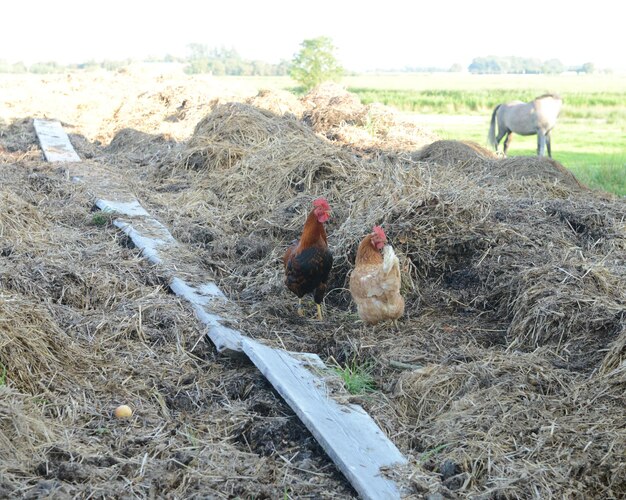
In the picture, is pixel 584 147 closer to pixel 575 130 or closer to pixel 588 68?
pixel 575 130

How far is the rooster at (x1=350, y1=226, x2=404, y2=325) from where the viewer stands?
4958mm

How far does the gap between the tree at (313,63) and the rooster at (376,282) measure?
2755cm

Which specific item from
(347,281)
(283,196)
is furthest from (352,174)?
(347,281)

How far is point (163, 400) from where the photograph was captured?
3.92m

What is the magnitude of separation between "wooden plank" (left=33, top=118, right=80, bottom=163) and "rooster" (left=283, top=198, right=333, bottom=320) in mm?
6632

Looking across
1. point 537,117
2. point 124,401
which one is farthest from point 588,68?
point 124,401

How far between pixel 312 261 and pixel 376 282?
1.86ft

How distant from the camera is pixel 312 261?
5.30 metres

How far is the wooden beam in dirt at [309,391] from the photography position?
10.4ft

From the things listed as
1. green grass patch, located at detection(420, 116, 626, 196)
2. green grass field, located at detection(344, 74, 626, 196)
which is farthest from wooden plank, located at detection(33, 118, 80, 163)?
green grass field, located at detection(344, 74, 626, 196)

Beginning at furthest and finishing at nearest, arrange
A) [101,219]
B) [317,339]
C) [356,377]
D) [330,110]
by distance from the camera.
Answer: [330,110] < [101,219] < [317,339] < [356,377]

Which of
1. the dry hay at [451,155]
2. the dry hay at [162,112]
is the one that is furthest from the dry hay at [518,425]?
the dry hay at [162,112]

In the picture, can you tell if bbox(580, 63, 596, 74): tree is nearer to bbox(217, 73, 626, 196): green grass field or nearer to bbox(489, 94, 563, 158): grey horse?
bbox(217, 73, 626, 196): green grass field

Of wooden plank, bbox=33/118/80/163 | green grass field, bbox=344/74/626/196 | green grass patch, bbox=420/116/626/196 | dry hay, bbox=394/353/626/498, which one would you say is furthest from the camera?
green grass field, bbox=344/74/626/196
